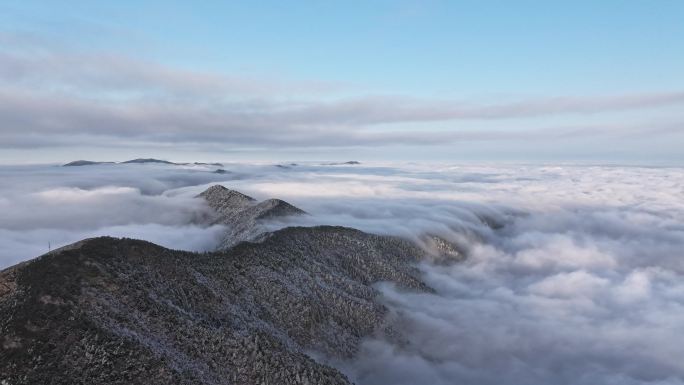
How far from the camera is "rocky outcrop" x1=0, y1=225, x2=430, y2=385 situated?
32531mm

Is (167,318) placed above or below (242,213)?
above

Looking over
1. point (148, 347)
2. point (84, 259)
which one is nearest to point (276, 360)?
point (148, 347)

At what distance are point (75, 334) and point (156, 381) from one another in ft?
22.3

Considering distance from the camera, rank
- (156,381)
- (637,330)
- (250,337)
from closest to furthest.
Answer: (156,381)
(250,337)
(637,330)

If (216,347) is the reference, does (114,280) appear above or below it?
above

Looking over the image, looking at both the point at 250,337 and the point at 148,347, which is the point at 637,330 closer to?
the point at 250,337

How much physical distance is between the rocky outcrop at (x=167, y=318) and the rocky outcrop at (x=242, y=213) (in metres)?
30.5

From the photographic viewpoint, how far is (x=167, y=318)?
138 feet

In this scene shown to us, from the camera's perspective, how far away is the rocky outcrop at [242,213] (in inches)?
4365

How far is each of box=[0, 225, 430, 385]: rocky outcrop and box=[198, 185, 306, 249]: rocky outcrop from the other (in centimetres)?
3049

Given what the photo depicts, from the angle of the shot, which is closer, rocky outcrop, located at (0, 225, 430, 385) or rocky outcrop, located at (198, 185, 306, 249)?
rocky outcrop, located at (0, 225, 430, 385)

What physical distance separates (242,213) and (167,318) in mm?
98305

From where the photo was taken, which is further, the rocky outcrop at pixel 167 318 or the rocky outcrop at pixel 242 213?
the rocky outcrop at pixel 242 213

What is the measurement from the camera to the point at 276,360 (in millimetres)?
43812
